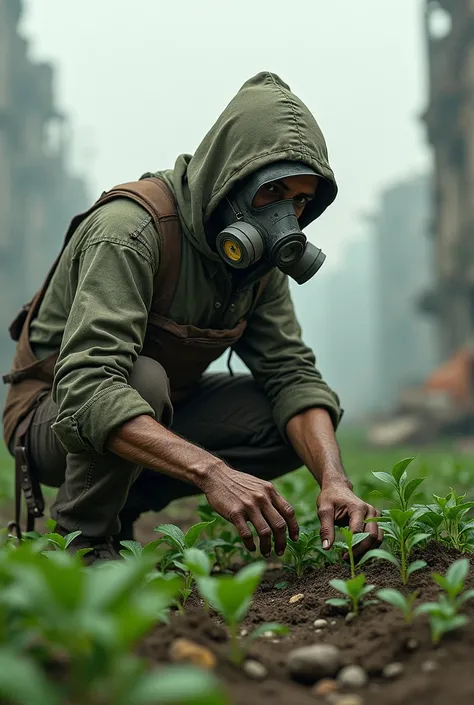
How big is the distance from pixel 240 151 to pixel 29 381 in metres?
1.23

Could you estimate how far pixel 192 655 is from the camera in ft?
4.87

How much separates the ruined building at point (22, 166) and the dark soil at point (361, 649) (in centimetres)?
3296

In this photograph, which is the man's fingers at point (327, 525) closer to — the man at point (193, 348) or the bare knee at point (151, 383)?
the man at point (193, 348)

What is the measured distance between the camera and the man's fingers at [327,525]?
8.46ft

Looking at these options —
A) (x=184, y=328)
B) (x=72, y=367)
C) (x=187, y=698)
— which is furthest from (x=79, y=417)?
(x=187, y=698)

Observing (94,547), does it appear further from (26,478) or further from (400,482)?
(400,482)

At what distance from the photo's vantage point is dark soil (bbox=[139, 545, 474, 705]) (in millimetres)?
1386

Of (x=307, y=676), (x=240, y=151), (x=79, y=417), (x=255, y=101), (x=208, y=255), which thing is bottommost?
(x=307, y=676)

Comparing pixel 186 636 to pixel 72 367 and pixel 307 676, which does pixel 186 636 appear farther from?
pixel 72 367

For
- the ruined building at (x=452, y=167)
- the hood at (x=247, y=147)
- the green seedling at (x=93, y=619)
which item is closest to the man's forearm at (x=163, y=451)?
the hood at (x=247, y=147)

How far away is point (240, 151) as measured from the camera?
2.86 meters

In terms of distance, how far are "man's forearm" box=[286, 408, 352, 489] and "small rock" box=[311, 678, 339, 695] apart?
1.28 meters

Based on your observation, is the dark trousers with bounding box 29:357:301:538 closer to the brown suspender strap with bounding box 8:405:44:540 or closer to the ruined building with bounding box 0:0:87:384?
the brown suspender strap with bounding box 8:405:44:540

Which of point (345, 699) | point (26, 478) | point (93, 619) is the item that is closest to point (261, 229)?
point (26, 478)
